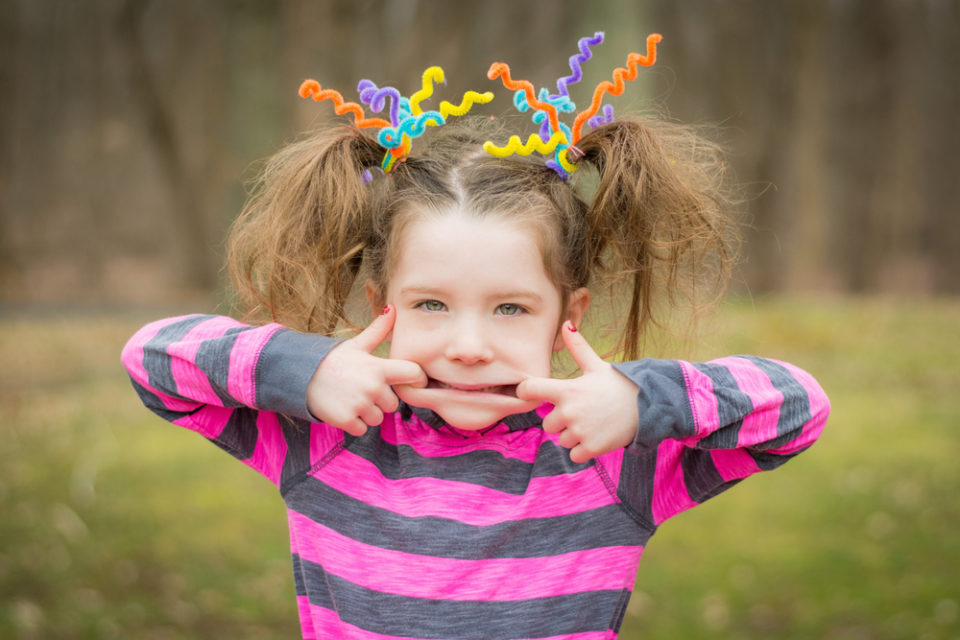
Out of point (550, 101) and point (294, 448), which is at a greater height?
point (550, 101)

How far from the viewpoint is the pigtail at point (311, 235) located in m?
1.70

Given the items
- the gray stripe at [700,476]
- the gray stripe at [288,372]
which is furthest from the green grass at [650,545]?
the gray stripe at [288,372]

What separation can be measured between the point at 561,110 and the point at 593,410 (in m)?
0.62

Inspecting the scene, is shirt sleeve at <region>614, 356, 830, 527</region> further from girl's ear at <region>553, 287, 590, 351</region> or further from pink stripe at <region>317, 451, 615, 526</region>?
girl's ear at <region>553, 287, 590, 351</region>

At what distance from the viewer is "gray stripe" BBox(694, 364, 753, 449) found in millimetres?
1353

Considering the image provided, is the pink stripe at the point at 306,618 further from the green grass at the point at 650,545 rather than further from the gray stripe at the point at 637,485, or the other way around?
the green grass at the point at 650,545

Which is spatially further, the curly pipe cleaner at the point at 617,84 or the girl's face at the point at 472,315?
the curly pipe cleaner at the point at 617,84

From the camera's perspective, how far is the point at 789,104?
8789 mm

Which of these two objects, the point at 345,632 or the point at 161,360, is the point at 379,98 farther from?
the point at 345,632

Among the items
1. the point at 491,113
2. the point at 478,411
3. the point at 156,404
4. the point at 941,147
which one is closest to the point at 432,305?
the point at 478,411

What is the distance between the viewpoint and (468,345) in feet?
4.70

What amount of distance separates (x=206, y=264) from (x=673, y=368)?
896cm

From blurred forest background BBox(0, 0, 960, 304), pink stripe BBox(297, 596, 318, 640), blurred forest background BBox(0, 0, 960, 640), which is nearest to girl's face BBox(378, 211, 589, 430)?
pink stripe BBox(297, 596, 318, 640)

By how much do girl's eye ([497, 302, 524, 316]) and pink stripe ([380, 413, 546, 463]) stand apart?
214 millimetres
